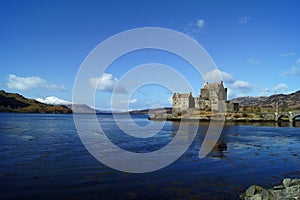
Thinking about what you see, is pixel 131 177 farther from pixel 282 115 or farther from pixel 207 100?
pixel 207 100

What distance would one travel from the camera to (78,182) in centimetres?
1652

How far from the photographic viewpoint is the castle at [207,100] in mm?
146000

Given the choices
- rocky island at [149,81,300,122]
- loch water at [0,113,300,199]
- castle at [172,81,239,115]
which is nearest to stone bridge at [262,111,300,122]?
rocky island at [149,81,300,122]

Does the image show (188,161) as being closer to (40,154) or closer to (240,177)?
(240,177)

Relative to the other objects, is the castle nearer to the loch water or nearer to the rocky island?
the rocky island

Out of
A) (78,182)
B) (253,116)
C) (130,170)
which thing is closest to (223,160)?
(130,170)

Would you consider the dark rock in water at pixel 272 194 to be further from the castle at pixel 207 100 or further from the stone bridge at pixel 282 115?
the castle at pixel 207 100

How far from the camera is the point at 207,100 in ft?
502

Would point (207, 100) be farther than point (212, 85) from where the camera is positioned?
No

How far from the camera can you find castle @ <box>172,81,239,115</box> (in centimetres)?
14600

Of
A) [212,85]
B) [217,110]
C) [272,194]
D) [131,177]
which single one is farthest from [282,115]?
[272,194]

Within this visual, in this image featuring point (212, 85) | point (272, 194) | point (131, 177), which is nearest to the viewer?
point (272, 194)

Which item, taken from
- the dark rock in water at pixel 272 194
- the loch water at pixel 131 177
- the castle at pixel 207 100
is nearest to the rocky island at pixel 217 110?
the castle at pixel 207 100

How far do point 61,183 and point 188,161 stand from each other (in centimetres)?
1258
